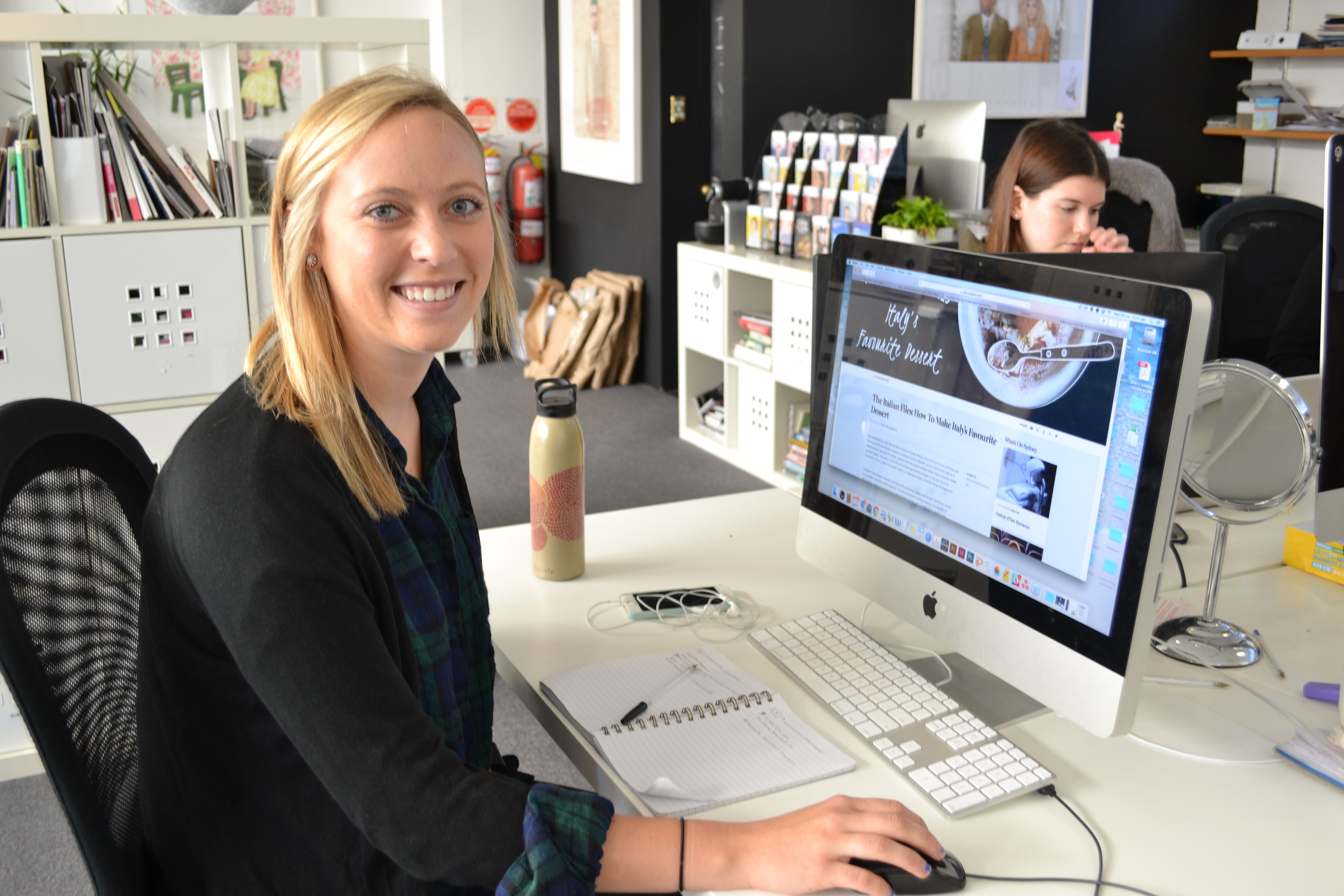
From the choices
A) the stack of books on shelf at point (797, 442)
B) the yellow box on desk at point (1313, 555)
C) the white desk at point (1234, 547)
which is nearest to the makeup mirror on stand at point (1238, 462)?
the white desk at point (1234, 547)

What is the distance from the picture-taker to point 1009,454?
1.10m

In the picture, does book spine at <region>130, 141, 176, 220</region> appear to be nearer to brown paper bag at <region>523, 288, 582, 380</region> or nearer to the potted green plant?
the potted green plant

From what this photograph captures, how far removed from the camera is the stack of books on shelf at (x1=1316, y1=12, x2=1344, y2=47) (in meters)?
5.18

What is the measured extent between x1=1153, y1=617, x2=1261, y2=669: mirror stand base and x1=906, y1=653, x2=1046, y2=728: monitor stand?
0.22m

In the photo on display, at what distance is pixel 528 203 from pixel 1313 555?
5379 mm

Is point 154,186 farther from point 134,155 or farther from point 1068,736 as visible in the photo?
point 1068,736

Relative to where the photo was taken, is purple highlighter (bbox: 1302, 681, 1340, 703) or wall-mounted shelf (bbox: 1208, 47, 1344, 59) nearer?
purple highlighter (bbox: 1302, 681, 1340, 703)

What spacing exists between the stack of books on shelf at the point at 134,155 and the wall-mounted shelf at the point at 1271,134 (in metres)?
4.65

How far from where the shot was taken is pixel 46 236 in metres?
2.13

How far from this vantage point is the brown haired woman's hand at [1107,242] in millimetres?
2998

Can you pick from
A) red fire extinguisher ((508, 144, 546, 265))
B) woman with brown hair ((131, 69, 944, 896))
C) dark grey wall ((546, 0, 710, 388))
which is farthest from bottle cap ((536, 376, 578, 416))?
red fire extinguisher ((508, 144, 546, 265))

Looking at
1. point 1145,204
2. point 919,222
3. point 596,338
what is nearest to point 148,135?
point 919,222

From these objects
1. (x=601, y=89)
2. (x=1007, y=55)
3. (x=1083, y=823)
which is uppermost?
(x=1007, y=55)

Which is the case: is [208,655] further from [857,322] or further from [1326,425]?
[1326,425]
